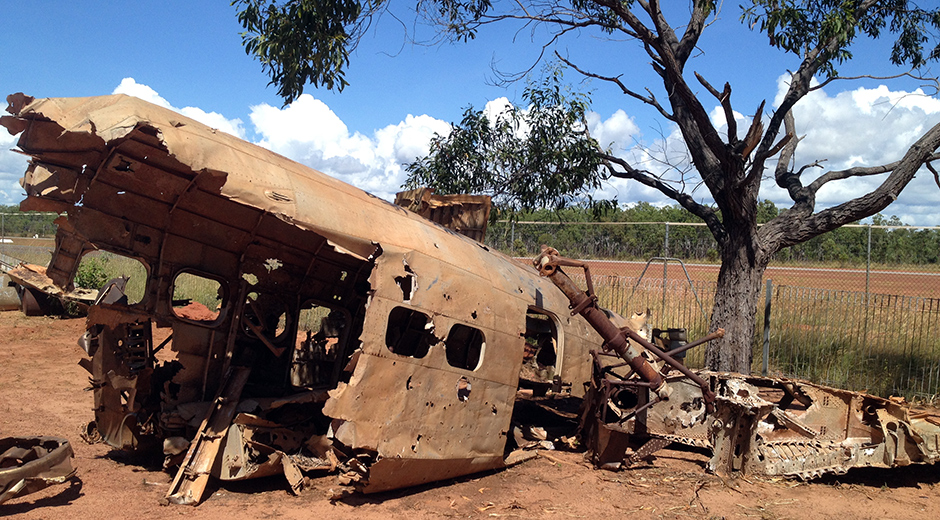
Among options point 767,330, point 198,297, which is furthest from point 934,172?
point 198,297

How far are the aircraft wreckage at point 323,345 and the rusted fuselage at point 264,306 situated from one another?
24mm

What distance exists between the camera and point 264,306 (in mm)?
9422

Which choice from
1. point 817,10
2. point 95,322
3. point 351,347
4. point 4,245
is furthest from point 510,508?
point 4,245

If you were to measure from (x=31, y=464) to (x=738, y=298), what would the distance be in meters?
10.7

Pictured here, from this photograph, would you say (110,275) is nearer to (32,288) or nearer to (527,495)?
(32,288)

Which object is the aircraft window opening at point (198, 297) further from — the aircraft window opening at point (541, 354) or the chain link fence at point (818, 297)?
the aircraft window opening at point (541, 354)

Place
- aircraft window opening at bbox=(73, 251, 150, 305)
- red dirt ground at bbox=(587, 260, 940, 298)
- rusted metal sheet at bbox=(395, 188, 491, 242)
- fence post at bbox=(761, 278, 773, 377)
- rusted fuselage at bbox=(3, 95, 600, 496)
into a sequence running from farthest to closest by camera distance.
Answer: red dirt ground at bbox=(587, 260, 940, 298) → aircraft window opening at bbox=(73, 251, 150, 305) → fence post at bbox=(761, 278, 773, 377) → rusted metal sheet at bbox=(395, 188, 491, 242) → rusted fuselage at bbox=(3, 95, 600, 496)

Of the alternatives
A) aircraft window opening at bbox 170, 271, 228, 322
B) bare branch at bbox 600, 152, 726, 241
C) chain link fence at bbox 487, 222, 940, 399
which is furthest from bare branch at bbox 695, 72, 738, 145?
aircraft window opening at bbox 170, 271, 228, 322

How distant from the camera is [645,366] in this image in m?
8.59

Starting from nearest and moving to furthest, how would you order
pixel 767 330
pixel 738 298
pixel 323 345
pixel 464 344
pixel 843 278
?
pixel 464 344 < pixel 323 345 < pixel 738 298 < pixel 767 330 < pixel 843 278

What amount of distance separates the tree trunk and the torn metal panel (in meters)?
10.3

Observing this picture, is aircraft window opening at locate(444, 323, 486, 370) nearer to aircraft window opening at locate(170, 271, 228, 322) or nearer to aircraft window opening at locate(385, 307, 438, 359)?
aircraft window opening at locate(385, 307, 438, 359)

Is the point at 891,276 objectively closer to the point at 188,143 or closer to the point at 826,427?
the point at 826,427

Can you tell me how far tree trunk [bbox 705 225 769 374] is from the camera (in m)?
11.2
